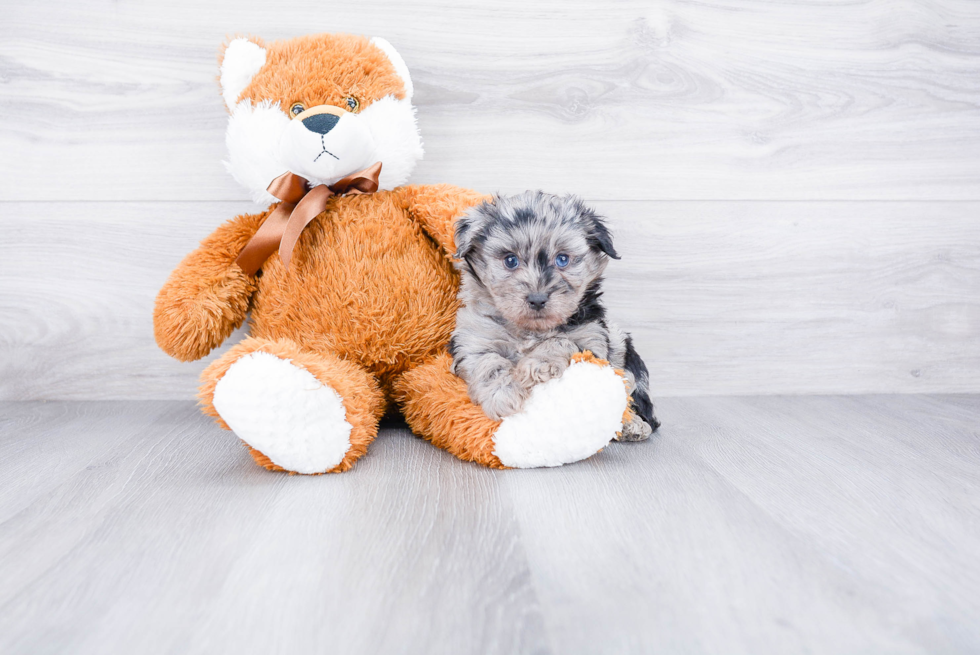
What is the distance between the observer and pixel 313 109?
126 cm

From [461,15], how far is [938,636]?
5.08 feet

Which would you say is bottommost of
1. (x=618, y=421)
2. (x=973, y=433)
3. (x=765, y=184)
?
(x=973, y=433)

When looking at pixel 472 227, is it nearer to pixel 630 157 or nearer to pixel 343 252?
pixel 343 252

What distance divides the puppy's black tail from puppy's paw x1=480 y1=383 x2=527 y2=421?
339 mm

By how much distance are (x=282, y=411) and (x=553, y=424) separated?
47 centimetres

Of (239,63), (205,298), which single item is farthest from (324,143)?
(205,298)

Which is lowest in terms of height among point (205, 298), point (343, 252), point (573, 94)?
point (205, 298)

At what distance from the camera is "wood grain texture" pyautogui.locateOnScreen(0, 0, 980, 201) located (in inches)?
61.8

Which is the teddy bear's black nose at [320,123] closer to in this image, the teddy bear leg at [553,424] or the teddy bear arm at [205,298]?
the teddy bear arm at [205,298]

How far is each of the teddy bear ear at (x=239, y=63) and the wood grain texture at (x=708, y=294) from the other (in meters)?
0.37

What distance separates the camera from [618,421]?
1.15 m

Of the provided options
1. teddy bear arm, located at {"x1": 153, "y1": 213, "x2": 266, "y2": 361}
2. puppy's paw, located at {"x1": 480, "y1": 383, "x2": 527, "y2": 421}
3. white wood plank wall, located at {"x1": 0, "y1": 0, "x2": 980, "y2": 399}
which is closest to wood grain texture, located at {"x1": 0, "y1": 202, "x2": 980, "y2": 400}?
white wood plank wall, located at {"x1": 0, "y1": 0, "x2": 980, "y2": 399}

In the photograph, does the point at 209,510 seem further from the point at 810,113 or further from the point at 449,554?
the point at 810,113

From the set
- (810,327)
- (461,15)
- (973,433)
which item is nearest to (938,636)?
(973,433)
